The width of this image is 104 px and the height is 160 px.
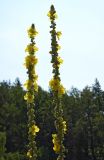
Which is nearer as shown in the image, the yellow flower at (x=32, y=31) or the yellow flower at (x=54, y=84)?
the yellow flower at (x=54, y=84)

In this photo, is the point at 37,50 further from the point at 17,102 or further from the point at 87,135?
the point at 17,102

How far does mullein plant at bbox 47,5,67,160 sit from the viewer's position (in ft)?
49.1

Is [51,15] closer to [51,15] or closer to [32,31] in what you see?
[51,15]

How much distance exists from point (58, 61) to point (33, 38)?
1.37 metres

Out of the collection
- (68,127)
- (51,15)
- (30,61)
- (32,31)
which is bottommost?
(30,61)

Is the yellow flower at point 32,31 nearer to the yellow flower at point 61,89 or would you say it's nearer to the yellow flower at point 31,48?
the yellow flower at point 31,48

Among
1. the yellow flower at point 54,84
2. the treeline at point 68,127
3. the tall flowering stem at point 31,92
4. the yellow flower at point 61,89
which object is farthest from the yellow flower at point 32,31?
the treeline at point 68,127

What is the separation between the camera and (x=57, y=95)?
50.8ft

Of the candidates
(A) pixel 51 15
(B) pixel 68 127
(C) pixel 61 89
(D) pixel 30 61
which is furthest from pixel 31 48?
(B) pixel 68 127

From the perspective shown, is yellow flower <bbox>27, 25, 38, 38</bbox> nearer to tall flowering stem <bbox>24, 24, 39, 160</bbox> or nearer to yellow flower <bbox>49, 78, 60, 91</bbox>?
Result: tall flowering stem <bbox>24, 24, 39, 160</bbox>

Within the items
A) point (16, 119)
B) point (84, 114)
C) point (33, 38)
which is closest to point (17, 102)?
point (16, 119)

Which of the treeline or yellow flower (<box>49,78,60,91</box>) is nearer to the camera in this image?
yellow flower (<box>49,78,60,91</box>)

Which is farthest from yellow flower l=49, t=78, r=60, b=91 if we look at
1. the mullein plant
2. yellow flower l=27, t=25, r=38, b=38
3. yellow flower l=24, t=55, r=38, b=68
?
yellow flower l=27, t=25, r=38, b=38

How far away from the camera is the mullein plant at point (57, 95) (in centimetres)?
1498
